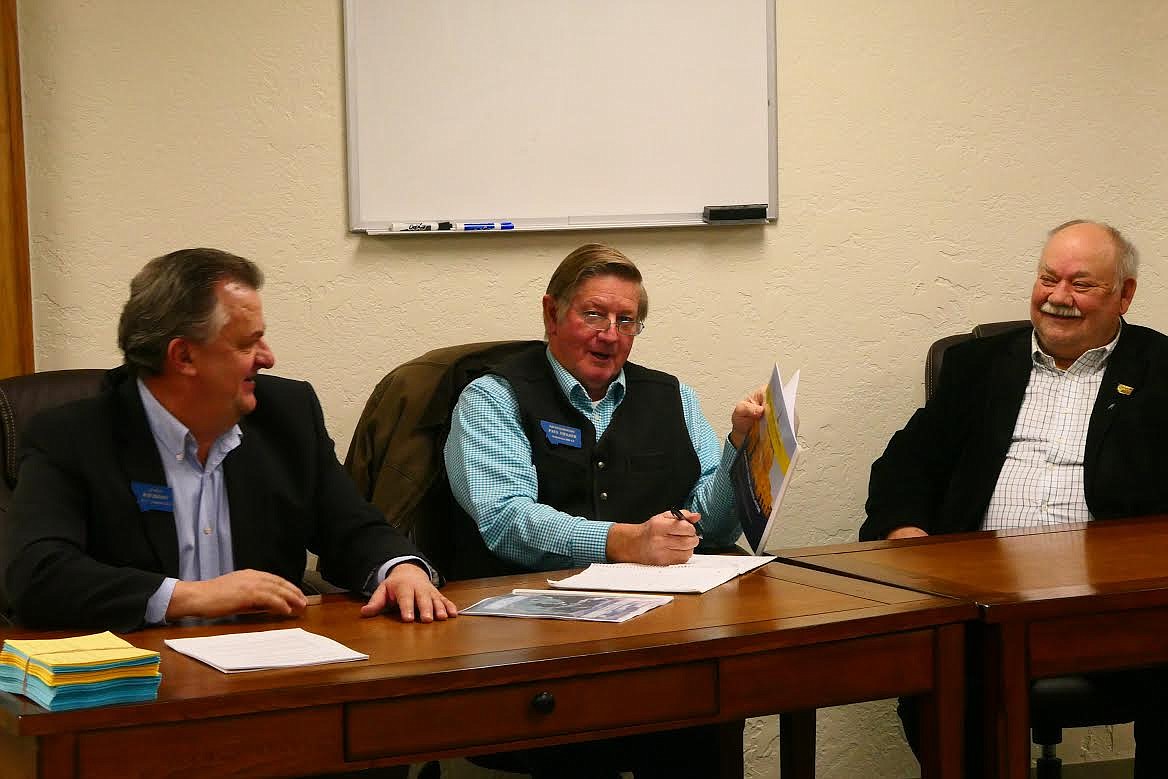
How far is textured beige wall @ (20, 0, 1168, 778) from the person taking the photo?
2.98 meters

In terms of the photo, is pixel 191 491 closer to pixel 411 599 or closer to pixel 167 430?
pixel 167 430

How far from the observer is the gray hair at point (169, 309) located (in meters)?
2.08

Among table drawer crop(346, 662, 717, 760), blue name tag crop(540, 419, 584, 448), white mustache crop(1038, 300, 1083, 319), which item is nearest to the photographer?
table drawer crop(346, 662, 717, 760)

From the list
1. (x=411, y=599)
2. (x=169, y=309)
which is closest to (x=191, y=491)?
(x=169, y=309)

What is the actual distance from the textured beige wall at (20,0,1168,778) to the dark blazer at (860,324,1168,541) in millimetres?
363

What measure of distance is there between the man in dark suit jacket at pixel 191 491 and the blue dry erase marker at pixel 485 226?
99 cm

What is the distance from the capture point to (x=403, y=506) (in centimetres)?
268

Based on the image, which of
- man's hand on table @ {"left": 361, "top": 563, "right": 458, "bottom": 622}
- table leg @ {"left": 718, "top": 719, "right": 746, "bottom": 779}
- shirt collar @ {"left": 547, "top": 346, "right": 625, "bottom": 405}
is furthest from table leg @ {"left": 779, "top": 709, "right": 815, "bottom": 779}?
shirt collar @ {"left": 547, "top": 346, "right": 625, "bottom": 405}

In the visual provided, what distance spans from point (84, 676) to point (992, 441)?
91.8 inches

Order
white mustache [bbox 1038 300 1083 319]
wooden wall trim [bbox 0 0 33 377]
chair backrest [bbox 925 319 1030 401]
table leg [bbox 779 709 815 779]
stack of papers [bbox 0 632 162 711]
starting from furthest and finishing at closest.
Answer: chair backrest [bbox 925 319 1030 401], white mustache [bbox 1038 300 1083 319], wooden wall trim [bbox 0 0 33 377], table leg [bbox 779 709 815 779], stack of papers [bbox 0 632 162 711]

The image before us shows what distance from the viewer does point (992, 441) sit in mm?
3121

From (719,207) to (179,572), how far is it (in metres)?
1.81

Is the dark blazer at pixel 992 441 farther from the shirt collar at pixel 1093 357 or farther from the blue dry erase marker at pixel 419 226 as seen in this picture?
the blue dry erase marker at pixel 419 226

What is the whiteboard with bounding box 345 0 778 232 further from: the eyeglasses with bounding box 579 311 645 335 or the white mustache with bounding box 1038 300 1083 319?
the white mustache with bounding box 1038 300 1083 319
